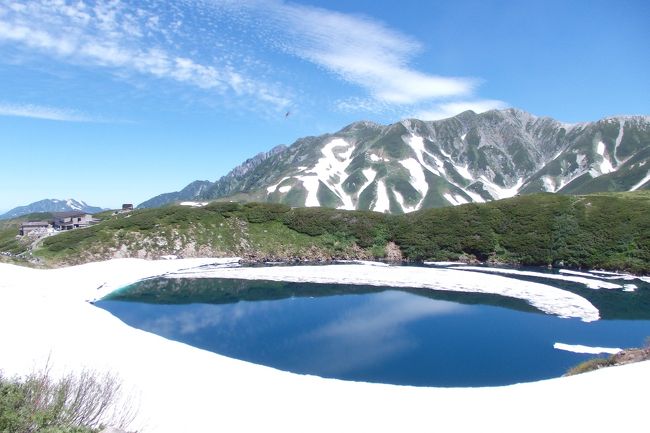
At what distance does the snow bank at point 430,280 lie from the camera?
42141 millimetres

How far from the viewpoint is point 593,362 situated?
914 inches

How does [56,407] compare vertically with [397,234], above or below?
below

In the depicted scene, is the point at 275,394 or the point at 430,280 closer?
the point at 275,394

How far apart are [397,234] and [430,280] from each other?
27.0m

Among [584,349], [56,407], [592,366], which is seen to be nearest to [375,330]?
[584,349]

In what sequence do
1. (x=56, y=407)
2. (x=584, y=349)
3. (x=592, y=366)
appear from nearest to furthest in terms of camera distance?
(x=56, y=407)
(x=592, y=366)
(x=584, y=349)

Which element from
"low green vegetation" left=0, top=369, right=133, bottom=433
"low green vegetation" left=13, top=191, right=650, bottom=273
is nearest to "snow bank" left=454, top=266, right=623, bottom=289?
"low green vegetation" left=13, top=191, right=650, bottom=273

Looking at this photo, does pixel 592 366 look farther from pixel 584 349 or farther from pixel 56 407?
pixel 56 407

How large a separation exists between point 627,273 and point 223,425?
62.5 meters

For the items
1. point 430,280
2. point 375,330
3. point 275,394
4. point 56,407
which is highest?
point 56,407

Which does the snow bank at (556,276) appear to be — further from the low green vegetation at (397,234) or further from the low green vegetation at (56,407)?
the low green vegetation at (56,407)

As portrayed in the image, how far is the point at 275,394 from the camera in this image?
20281 mm

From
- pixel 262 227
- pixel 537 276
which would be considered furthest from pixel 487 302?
pixel 262 227

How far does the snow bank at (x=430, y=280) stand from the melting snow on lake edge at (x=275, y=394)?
75.4ft
